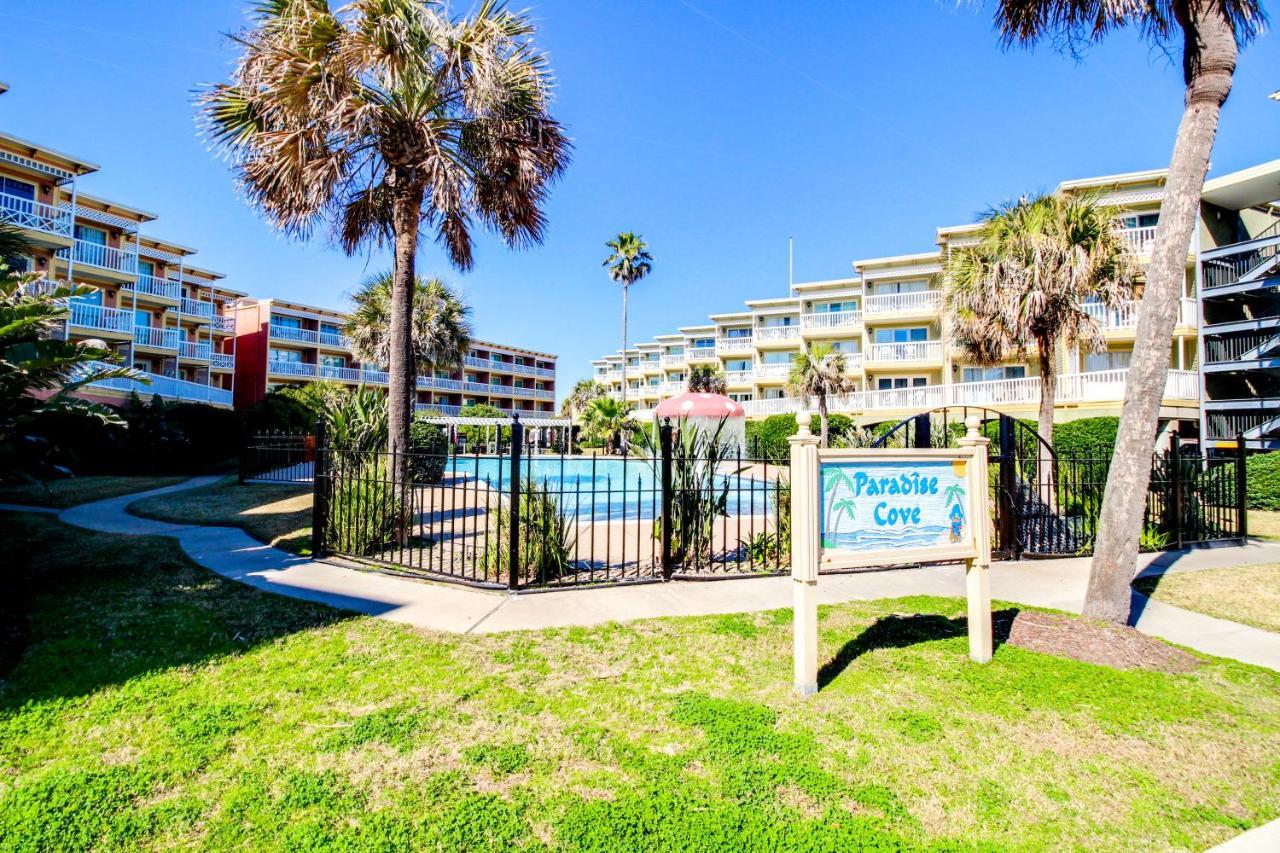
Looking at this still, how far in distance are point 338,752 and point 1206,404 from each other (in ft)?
90.3

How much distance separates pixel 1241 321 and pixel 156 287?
158 feet

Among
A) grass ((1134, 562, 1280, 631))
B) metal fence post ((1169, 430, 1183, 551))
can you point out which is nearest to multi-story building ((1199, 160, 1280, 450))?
metal fence post ((1169, 430, 1183, 551))

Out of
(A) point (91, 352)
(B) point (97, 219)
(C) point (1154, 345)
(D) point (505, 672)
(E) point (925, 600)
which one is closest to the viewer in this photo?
(D) point (505, 672)

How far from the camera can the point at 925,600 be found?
633 cm

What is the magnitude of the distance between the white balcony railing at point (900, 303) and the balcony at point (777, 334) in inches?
283

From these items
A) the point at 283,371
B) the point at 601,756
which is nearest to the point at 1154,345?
the point at 601,756

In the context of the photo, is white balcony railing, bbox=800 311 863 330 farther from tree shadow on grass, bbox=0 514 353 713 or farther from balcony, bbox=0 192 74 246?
balcony, bbox=0 192 74 246

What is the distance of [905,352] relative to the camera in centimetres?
3111

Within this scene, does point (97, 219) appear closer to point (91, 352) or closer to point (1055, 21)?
point (91, 352)

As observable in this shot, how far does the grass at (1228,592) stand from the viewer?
5.95 m

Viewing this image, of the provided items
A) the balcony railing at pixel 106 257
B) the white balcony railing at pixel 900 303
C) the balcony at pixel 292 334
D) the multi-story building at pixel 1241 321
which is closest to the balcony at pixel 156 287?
the balcony railing at pixel 106 257

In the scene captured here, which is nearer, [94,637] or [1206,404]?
[94,637]

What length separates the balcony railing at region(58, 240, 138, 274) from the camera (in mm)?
26859

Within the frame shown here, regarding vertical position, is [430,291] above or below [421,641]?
above
